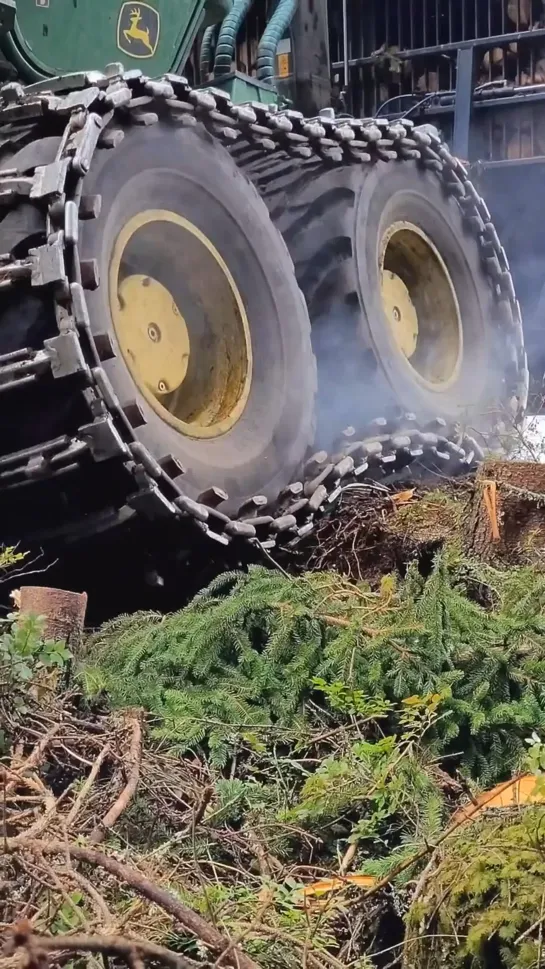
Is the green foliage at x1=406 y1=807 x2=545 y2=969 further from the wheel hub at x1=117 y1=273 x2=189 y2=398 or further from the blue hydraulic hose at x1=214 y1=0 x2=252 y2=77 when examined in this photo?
the blue hydraulic hose at x1=214 y1=0 x2=252 y2=77

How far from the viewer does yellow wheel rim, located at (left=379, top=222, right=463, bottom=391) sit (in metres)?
4.75

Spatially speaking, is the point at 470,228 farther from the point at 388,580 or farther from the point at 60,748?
the point at 60,748

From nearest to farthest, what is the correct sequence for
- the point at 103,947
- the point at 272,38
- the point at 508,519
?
the point at 103,947
the point at 508,519
the point at 272,38

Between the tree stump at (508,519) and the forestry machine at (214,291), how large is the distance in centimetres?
49

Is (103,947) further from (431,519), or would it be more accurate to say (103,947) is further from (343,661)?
(431,519)

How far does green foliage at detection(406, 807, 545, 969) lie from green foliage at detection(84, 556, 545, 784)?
2.12 feet

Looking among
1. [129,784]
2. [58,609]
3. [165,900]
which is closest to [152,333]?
[58,609]

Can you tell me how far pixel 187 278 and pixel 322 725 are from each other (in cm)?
161

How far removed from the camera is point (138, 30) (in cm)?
397

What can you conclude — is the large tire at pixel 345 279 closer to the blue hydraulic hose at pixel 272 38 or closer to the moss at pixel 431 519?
the moss at pixel 431 519

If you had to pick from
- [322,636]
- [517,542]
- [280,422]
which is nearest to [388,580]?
[322,636]

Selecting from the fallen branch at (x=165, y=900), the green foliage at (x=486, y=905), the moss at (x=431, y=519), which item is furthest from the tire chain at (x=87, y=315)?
the green foliage at (x=486, y=905)

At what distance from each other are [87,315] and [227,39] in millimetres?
2465

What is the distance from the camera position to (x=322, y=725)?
230 cm
